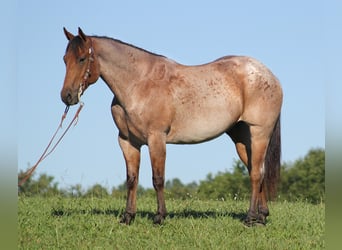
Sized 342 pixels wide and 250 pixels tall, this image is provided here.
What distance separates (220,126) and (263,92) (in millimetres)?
804

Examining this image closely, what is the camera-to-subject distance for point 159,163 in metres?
6.83

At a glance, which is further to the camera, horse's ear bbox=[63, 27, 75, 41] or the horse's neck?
the horse's neck

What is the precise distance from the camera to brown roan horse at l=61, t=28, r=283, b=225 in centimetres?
682

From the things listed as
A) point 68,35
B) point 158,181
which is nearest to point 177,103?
point 158,181

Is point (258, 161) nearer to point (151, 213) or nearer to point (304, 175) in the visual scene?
point (151, 213)

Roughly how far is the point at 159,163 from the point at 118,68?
4.39 feet

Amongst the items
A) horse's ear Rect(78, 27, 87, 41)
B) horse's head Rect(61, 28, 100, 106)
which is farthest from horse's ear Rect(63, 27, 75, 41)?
horse's ear Rect(78, 27, 87, 41)

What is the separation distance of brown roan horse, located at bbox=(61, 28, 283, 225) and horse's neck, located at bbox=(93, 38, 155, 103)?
0.5 inches

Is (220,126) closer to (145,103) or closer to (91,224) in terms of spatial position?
(145,103)

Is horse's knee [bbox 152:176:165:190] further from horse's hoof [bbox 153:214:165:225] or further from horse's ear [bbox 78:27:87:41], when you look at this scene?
horse's ear [bbox 78:27:87:41]

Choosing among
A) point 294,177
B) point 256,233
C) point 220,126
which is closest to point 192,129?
point 220,126

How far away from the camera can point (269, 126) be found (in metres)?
7.62

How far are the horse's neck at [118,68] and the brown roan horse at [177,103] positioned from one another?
0.04 ft

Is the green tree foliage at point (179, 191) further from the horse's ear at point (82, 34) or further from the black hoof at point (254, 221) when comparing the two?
the horse's ear at point (82, 34)
